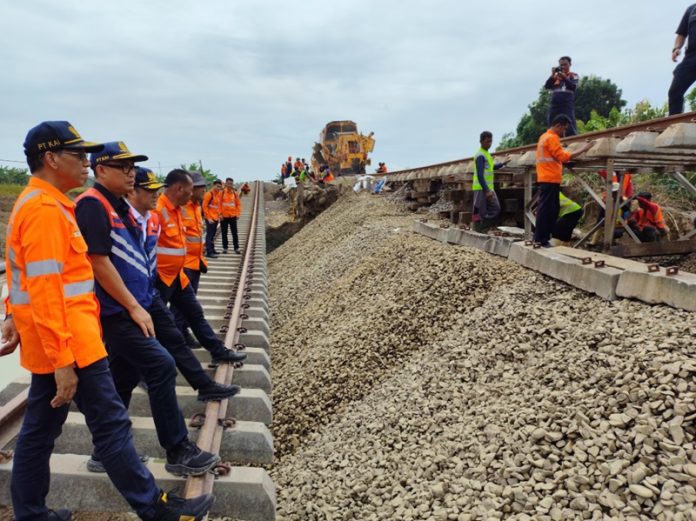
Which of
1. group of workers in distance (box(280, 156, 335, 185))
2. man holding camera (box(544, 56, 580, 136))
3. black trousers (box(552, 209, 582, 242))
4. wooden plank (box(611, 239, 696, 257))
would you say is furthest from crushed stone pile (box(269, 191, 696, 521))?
group of workers in distance (box(280, 156, 335, 185))

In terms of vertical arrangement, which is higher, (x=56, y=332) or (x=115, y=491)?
(x=56, y=332)

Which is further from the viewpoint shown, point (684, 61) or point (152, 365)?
point (684, 61)

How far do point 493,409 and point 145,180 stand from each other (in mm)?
2748

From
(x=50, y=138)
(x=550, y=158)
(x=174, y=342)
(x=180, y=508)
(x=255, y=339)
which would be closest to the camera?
(x=50, y=138)

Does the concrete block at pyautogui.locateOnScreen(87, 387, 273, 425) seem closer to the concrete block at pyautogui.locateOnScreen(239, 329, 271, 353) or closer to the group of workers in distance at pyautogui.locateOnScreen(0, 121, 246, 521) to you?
the group of workers in distance at pyautogui.locateOnScreen(0, 121, 246, 521)

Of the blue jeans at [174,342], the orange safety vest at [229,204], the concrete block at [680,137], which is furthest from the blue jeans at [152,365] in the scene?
the orange safety vest at [229,204]

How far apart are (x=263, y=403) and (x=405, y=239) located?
4.88m

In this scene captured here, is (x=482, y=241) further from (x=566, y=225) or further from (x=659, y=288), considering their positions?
(x=659, y=288)

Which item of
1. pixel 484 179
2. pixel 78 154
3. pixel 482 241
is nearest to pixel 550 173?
pixel 482 241

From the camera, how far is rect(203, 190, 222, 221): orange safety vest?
11402 mm

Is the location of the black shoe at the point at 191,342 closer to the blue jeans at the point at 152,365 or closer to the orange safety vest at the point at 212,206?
the blue jeans at the point at 152,365

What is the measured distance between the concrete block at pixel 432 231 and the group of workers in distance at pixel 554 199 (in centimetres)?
78

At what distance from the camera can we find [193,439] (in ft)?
11.0

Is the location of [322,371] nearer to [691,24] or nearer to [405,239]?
[405,239]
